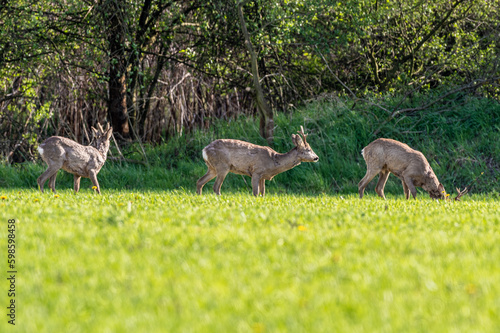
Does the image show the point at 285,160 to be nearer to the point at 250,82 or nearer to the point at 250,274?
the point at 250,82

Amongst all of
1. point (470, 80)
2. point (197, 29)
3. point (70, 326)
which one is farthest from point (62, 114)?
point (70, 326)

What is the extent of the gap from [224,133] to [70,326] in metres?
14.1

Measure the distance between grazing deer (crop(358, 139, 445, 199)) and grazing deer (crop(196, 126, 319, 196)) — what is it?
1261mm

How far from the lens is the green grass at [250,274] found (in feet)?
11.6

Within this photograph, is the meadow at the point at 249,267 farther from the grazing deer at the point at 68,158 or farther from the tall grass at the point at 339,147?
the tall grass at the point at 339,147

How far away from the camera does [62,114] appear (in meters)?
19.0

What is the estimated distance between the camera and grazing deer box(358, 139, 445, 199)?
484 inches

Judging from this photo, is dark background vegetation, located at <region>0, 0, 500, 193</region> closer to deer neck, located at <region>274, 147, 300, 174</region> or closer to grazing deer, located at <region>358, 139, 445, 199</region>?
grazing deer, located at <region>358, 139, 445, 199</region>

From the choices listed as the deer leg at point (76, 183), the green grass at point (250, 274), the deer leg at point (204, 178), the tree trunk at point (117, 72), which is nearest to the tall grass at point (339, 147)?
the tree trunk at point (117, 72)

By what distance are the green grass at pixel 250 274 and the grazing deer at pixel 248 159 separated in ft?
17.3

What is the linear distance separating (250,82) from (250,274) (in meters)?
14.8

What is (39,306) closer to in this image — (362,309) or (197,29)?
(362,309)

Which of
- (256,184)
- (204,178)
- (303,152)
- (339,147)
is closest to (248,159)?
(256,184)

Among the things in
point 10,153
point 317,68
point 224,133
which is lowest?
point 10,153
